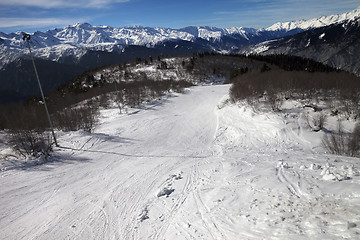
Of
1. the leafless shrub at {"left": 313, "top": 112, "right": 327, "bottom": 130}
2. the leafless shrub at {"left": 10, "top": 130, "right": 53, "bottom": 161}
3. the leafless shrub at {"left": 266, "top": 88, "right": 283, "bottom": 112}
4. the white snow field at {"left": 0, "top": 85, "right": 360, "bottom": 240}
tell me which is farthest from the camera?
the leafless shrub at {"left": 266, "top": 88, "right": 283, "bottom": 112}

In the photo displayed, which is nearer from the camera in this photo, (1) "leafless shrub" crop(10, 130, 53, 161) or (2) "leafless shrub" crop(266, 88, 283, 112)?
(1) "leafless shrub" crop(10, 130, 53, 161)

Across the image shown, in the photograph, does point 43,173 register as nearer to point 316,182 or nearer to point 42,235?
point 42,235

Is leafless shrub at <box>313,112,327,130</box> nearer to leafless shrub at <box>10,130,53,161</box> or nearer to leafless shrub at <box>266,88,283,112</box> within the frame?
leafless shrub at <box>266,88,283,112</box>

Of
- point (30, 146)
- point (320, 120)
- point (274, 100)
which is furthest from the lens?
point (274, 100)

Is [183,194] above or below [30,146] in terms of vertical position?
below

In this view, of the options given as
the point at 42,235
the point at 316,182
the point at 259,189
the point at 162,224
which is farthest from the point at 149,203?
the point at 316,182

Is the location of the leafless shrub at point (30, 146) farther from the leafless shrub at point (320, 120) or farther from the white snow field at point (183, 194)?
the leafless shrub at point (320, 120)

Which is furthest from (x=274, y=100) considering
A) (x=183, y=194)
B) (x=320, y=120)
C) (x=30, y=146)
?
(x=30, y=146)

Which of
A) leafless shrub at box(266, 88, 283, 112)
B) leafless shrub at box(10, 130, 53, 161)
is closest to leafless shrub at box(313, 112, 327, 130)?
leafless shrub at box(266, 88, 283, 112)

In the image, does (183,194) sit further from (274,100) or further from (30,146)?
(274,100)
